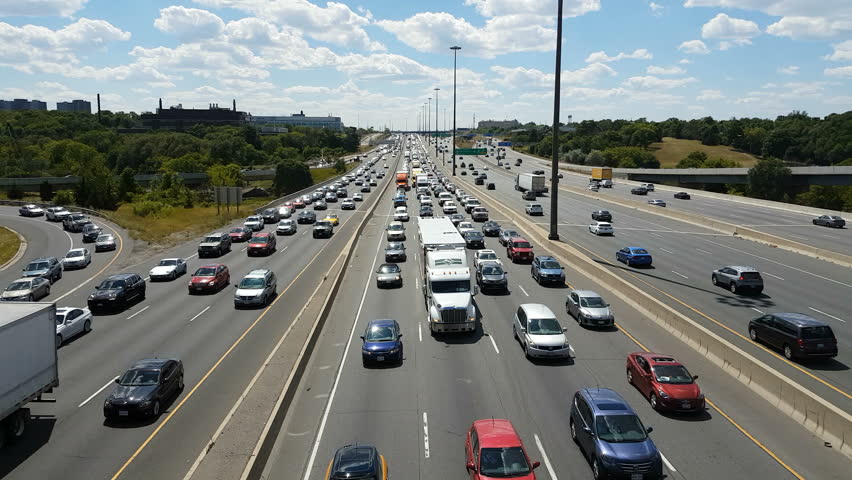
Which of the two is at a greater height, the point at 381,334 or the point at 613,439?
the point at 613,439

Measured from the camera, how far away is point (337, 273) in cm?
3884

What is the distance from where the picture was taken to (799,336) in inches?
877

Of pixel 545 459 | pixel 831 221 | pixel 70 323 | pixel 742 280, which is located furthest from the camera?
pixel 831 221

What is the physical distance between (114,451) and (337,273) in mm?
23480

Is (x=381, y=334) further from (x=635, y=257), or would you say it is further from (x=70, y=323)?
(x=635, y=257)

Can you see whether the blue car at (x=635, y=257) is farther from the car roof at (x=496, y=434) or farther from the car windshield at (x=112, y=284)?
the car windshield at (x=112, y=284)

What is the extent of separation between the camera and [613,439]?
1416 centimetres

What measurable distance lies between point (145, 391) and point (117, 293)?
16000 millimetres

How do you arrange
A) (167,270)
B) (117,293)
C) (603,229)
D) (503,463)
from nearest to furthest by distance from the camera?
(503,463), (117,293), (167,270), (603,229)

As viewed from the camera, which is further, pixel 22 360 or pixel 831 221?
pixel 831 221

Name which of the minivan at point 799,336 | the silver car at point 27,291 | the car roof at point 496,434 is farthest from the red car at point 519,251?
the silver car at point 27,291

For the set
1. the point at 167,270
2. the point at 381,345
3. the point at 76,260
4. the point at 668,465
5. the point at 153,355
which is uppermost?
the point at 381,345

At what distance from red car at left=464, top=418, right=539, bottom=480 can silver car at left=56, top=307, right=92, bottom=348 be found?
20.6m

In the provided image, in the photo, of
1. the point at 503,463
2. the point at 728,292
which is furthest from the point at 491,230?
the point at 503,463
